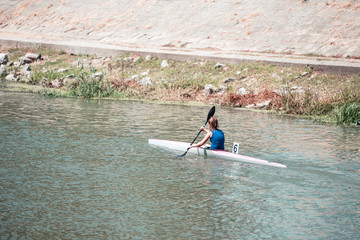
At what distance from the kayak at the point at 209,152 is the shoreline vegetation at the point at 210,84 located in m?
6.58

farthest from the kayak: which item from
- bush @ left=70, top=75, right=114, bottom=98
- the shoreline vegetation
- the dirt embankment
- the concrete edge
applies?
the dirt embankment

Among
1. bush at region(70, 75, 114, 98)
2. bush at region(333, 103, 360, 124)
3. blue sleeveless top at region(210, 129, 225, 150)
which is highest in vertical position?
bush at region(70, 75, 114, 98)

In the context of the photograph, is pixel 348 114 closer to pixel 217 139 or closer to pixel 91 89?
pixel 217 139

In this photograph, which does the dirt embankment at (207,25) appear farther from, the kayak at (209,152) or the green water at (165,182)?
the kayak at (209,152)

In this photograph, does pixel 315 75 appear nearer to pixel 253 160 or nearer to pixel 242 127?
pixel 242 127

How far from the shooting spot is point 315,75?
2236 centimetres

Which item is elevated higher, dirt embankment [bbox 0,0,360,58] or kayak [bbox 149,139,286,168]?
dirt embankment [bbox 0,0,360,58]

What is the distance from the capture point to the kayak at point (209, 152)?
12241 mm

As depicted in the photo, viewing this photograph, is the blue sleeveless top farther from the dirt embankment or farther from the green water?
the dirt embankment

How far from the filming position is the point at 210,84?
75.2 ft

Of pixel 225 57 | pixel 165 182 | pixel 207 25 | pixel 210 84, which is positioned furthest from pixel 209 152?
pixel 207 25

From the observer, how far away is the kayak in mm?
12241

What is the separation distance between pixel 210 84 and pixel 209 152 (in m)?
9.92

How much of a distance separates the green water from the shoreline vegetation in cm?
202
